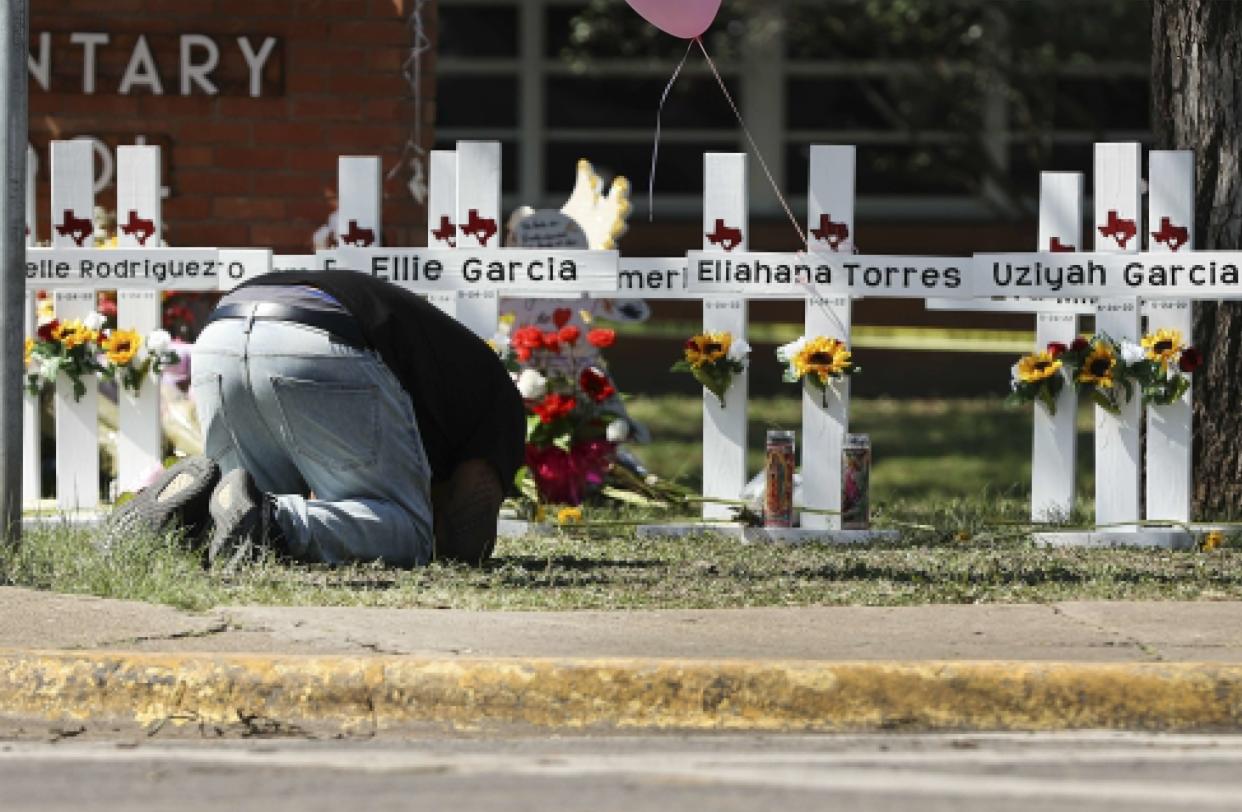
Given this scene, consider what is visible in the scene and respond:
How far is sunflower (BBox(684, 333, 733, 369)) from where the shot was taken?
332 inches

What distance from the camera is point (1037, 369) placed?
8.41m

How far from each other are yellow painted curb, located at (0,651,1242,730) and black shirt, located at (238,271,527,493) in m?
1.57

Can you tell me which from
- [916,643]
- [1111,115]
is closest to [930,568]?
[916,643]

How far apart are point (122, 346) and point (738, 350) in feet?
7.20

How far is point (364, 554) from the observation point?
718cm

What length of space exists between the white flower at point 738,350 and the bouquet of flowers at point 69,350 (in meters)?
2.26

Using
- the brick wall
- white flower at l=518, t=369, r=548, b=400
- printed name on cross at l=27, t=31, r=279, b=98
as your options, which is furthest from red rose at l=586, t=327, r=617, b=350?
printed name on cross at l=27, t=31, r=279, b=98

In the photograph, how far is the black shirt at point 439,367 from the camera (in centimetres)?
711

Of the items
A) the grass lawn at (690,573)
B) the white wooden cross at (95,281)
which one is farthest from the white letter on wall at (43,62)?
the grass lawn at (690,573)

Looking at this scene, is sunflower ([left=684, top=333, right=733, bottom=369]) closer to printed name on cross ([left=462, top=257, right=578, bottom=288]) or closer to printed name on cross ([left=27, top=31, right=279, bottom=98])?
printed name on cross ([left=462, top=257, right=578, bottom=288])

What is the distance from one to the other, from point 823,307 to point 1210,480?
1749 millimetres

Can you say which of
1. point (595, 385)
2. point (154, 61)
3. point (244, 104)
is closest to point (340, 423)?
point (595, 385)

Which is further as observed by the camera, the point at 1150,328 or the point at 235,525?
the point at 1150,328

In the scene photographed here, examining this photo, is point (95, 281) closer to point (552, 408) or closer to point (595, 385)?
point (552, 408)
